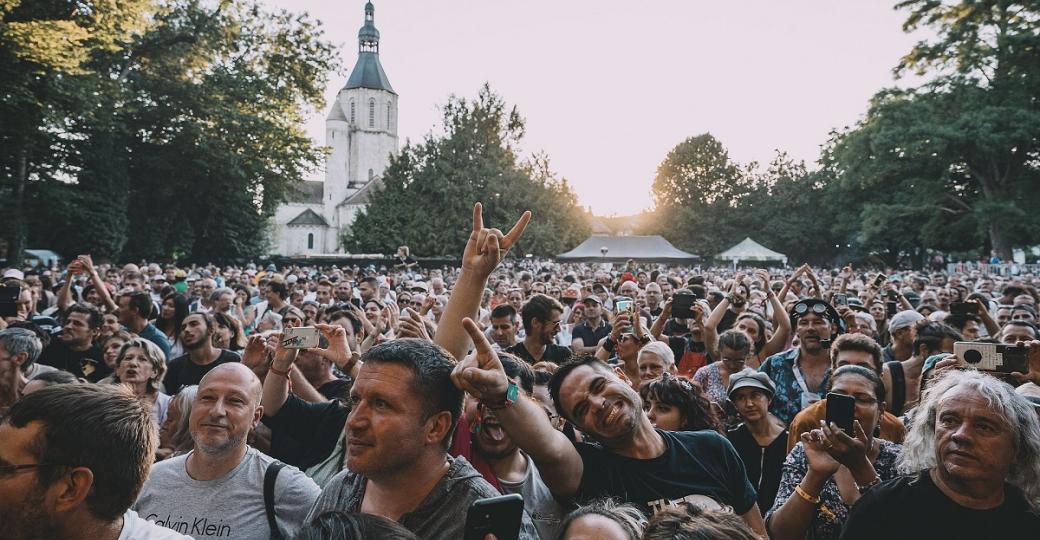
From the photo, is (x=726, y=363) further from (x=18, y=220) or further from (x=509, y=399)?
(x=18, y=220)

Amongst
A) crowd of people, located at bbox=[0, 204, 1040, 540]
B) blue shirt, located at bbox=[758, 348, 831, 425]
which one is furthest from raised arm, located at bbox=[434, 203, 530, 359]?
blue shirt, located at bbox=[758, 348, 831, 425]

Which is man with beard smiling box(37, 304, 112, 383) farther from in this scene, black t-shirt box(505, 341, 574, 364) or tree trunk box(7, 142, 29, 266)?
tree trunk box(7, 142, 29, 266)

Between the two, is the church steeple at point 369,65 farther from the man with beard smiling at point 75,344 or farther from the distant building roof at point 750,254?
the man with beard smiling at point 75,344

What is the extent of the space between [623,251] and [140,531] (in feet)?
135

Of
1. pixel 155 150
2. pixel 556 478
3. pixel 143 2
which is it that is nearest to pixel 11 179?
pixel 155 150

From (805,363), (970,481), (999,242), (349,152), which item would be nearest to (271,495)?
(970,481)

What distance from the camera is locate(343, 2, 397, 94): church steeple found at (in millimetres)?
80500

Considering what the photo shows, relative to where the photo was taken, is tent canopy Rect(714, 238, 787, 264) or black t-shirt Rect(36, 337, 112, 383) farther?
tent canopy Rect(714, 238, 787, 264)

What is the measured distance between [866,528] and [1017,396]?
0.68 metres

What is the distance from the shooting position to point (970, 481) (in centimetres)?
207

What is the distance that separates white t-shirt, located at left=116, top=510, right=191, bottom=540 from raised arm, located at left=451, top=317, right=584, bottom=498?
0.93 m

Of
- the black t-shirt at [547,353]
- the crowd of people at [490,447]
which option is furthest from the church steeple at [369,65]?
the crowd of people at [490,447]

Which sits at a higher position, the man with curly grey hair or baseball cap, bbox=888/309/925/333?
baseball cap, bbox=888/309/925/333

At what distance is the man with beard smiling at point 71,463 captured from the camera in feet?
5.27
